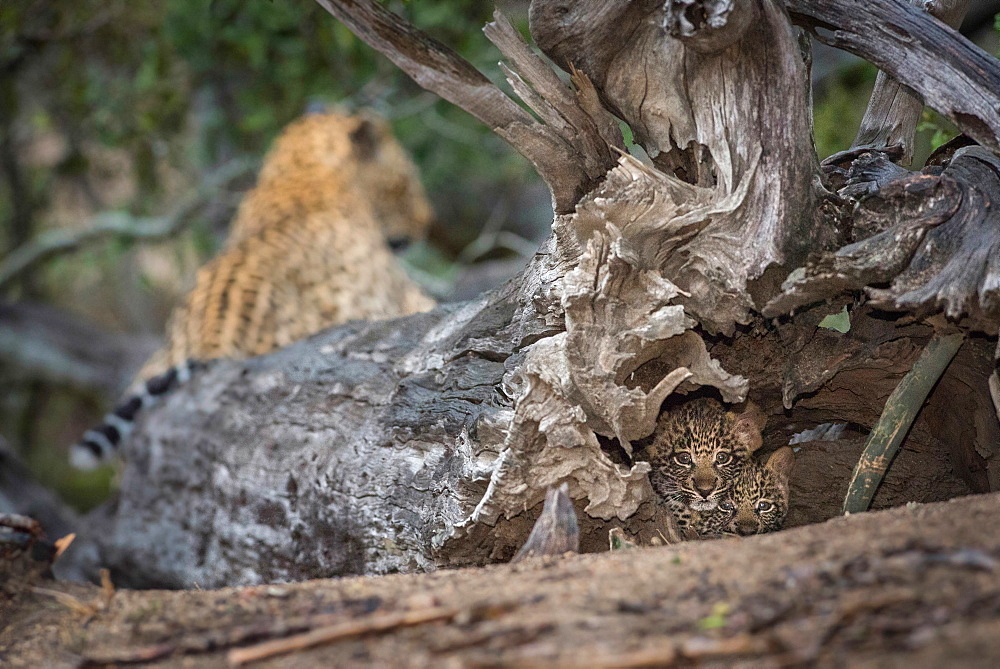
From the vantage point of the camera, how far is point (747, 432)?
311 centimetres

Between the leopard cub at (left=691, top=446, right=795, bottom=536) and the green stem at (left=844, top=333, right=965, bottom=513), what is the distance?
0.23 m

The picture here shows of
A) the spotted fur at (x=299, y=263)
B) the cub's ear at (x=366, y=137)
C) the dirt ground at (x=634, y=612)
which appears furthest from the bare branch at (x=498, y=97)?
the cub's ear at (x=366, y=137)

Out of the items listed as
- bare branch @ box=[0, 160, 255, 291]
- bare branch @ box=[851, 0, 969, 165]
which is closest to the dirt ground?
bare branch @ box=[851, 0, 969, 165]

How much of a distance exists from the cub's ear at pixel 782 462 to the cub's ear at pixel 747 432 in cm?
8

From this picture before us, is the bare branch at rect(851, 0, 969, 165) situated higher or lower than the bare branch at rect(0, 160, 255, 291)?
lower

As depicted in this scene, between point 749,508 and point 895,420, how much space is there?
0.55 metres

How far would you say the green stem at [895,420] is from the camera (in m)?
2.85

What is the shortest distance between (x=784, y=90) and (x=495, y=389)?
1.35 m

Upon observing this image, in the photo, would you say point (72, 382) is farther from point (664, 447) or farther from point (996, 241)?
point (996, 241)

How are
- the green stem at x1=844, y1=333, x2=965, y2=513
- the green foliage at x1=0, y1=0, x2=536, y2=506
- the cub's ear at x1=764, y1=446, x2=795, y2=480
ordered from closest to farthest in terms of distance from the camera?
the green stem at x1=844, y1=333, x2=965, y2=513
the cub's ear at x1=764, y1=446, x2=795, y2=480
the green foliage at x1=0, y1=0, x2=536, y2=506

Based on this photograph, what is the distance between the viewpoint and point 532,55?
292cm

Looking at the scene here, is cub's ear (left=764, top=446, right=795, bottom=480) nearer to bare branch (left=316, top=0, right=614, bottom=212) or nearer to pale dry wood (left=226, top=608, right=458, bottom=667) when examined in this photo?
bare branch (left=316, top=0, right=614, bottom=212)

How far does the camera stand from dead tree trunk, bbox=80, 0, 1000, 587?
2.77 meters

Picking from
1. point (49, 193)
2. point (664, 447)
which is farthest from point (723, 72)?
point (49, 193)
